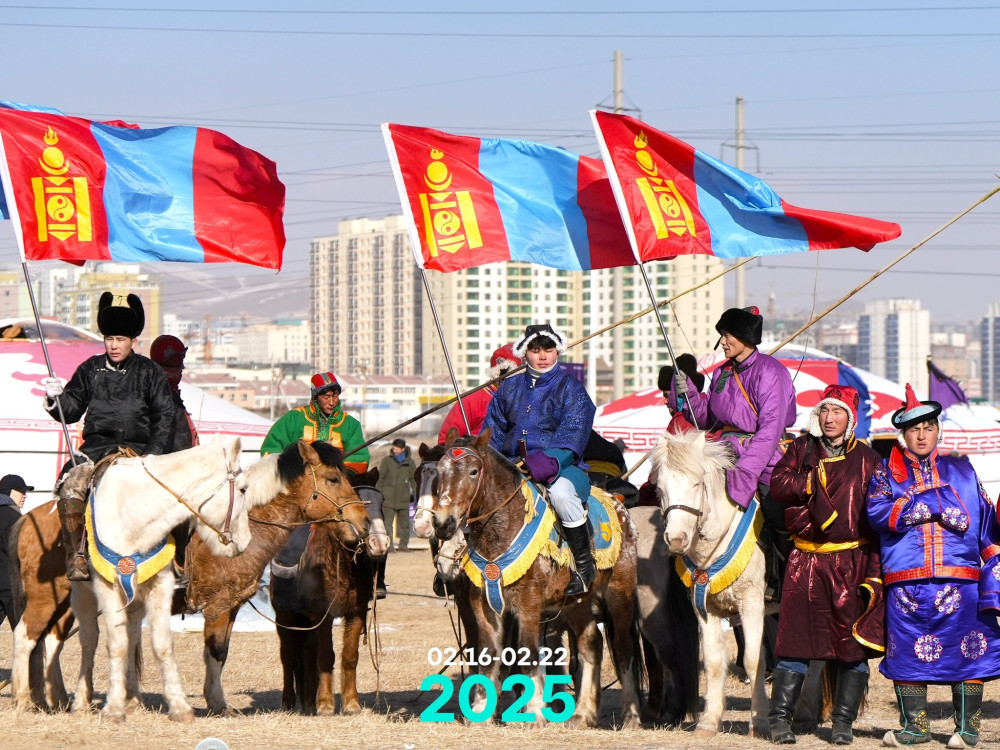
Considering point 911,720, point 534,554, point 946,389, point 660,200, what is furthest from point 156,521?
point 946,389

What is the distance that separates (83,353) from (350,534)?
635 inches

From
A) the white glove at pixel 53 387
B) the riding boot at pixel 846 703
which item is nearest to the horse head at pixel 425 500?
the white glove at pixel 53 387

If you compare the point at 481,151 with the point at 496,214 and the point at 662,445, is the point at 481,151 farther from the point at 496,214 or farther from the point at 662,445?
the point at 662,445

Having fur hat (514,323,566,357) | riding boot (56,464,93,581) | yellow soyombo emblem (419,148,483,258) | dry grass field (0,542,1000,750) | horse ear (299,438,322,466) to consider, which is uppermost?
yellow soyombo emblem (419,148,483,258)

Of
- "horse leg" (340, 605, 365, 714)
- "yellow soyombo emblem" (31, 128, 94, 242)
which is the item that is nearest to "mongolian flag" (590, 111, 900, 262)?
"horse leg" (340, 605, 365, 714)

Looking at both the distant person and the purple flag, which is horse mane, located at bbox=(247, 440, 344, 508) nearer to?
the distant person

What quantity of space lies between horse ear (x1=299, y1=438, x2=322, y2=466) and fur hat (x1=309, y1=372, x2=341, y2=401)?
1.38 m

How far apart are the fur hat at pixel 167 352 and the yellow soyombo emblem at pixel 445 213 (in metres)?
1.83

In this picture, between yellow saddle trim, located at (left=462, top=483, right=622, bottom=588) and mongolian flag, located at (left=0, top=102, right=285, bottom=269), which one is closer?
yellow saddle trim, located at (left=462, top=483, right=622, bottom=588)

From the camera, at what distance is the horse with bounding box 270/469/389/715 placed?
848 cm

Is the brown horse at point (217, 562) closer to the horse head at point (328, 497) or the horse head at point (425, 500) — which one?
the horse head at point (328, 497)

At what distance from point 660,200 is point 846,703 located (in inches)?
139

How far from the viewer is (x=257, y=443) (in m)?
21.8

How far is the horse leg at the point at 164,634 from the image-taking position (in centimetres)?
743
